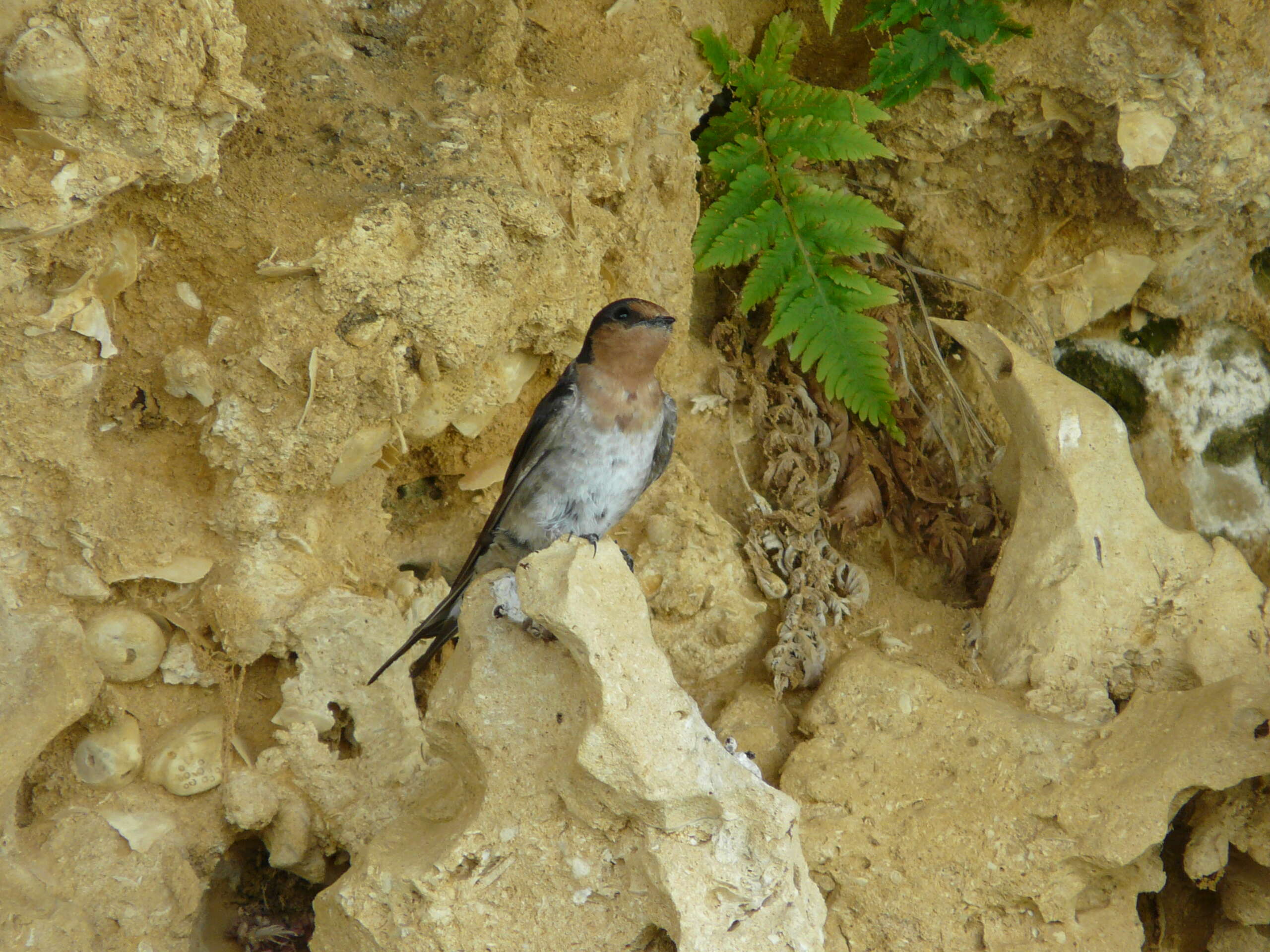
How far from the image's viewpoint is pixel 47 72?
2359 mm

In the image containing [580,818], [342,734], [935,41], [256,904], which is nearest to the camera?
[580,818]

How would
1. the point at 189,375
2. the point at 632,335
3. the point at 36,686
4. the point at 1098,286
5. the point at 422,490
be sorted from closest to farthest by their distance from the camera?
the point at 36,686, the point at 189,375, the point at 632,335, the point at 422,490, the point at 1098,286

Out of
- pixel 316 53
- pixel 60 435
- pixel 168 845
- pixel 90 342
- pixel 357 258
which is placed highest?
pixel 316 53

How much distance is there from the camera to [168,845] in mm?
2805

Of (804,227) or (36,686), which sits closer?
(36,686)

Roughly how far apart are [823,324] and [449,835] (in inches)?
85.5

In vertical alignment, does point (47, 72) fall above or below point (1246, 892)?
above

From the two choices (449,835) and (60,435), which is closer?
(449,835)

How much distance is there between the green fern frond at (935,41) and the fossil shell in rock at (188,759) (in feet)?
10.3

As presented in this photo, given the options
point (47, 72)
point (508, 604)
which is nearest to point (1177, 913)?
point (508, 604)

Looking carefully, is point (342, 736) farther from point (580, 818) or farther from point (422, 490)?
point (580, 818)

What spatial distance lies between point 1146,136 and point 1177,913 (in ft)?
8.72

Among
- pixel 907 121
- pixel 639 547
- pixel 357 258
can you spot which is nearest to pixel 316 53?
pixel 357 258

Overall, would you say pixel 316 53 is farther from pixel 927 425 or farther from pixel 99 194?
pixel 927 425
